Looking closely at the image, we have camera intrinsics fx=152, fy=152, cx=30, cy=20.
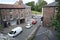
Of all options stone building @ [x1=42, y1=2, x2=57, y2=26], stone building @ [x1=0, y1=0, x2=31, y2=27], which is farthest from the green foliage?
stone building @ [x1=42, y1=2, x2=57, y2=26]

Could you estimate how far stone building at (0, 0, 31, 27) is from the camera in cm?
2573

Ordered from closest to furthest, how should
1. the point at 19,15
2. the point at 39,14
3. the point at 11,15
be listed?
the point at 11,15, the point at 19,15, the point at 39,14

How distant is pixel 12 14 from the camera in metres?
28.0

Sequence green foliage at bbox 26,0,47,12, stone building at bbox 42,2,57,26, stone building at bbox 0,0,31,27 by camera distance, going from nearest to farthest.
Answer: stone building at bbox 42,2,57,26, stone building at bbox 0,0,31,27, green foliage at bbox 26,0,47,12

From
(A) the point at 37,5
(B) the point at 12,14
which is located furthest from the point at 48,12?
(A) the point at 37,5

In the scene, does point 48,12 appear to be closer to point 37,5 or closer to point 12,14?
point 12,14

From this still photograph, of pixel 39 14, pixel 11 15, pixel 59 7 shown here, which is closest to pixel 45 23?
pixel 11 15

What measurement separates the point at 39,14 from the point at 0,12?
14014 millimetres

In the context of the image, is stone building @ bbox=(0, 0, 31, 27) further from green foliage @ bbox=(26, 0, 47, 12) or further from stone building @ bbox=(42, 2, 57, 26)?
green foliage @ bbox=(26, 0, 47, 12)

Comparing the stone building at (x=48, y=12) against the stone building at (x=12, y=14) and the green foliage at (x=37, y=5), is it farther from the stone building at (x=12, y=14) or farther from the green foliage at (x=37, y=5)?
the green foliage at (x=37, y=5)

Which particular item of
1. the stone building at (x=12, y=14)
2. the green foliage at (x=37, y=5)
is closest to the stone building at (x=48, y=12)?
the stone building at (x=12, y=14)

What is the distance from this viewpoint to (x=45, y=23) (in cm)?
2531

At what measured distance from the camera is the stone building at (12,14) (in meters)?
25.7

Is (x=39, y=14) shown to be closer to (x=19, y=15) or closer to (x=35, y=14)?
(x=35, y=14)
